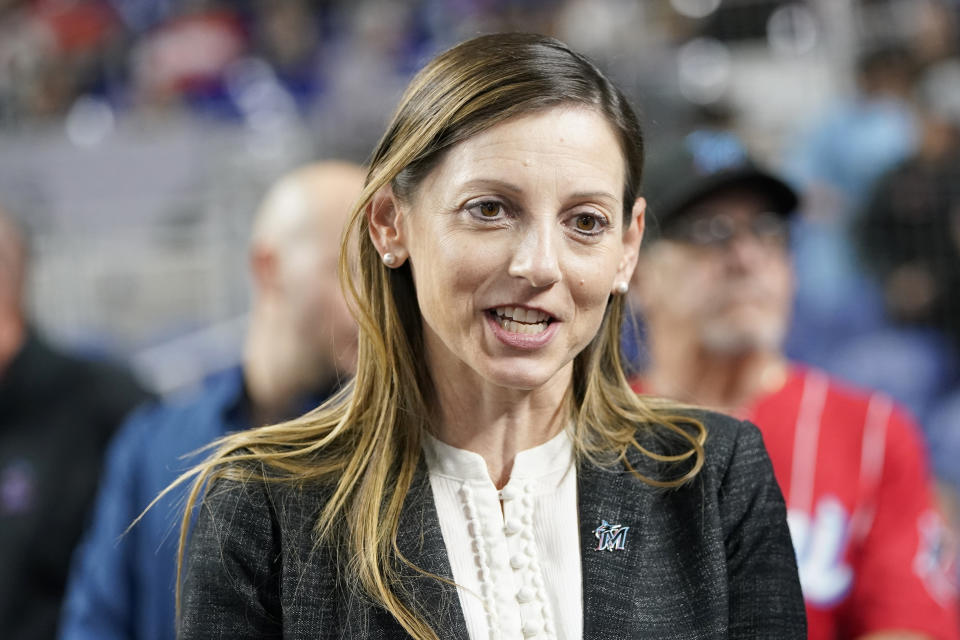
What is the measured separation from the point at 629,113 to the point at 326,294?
3.97ft

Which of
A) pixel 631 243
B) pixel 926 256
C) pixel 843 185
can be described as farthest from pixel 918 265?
pixel 631 243

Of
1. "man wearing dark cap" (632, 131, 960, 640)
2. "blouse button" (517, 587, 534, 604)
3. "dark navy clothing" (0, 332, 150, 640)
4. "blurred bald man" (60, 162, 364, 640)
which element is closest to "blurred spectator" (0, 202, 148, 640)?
"dark navy clothing" (0, 332, 150, 640)

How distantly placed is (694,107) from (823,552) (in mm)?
3232

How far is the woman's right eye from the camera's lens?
1.18 meters

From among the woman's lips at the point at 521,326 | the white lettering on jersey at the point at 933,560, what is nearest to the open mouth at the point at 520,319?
the woman's lips at the point at 521,326

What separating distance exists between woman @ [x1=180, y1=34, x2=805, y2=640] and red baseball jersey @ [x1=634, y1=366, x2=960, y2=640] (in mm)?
773

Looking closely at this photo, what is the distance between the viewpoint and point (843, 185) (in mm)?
4883

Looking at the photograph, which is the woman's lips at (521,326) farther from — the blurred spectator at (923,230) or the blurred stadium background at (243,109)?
the blurred spectator at (923,230)

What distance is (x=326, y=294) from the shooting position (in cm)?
243

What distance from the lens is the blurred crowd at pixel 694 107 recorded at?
4551 millimetres

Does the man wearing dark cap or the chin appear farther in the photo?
the man wearing dark cap

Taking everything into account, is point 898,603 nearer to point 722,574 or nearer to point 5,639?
point 722,574

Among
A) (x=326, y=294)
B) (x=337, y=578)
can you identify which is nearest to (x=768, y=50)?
(x=326, y=294)

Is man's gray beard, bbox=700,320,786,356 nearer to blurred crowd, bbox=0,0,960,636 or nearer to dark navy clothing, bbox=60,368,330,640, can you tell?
dark navy clothing, bbox=60,368,330,640
